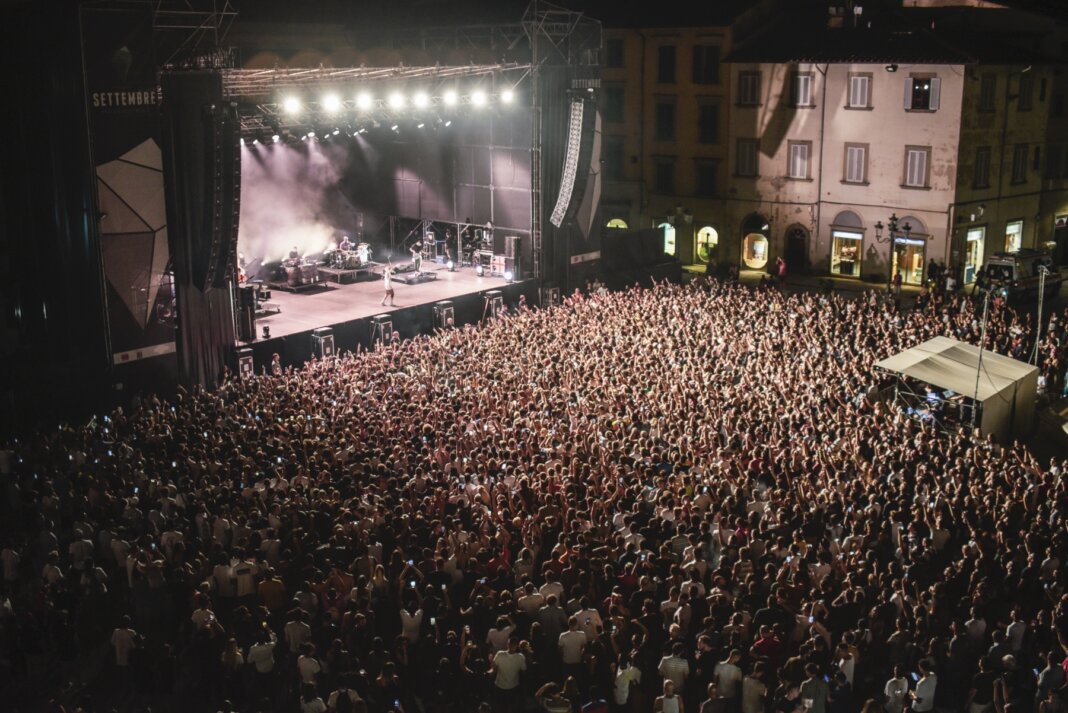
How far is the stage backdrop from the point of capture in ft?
101

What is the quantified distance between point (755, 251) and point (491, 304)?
43.5 ft

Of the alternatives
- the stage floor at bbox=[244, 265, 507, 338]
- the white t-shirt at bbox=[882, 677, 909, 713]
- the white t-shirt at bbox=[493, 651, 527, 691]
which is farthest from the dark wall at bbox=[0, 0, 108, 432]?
the white t-shirt at bbox=[882, 677, 909, 713]

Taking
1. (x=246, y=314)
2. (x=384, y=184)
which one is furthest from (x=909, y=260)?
(x=246, y=314)

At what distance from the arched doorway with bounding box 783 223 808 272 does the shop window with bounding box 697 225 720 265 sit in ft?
8.73

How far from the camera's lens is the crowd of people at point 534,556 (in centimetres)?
979

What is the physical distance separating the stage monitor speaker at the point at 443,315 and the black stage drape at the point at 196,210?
6.19 meters

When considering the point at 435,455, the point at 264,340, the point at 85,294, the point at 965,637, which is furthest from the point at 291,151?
the point at 965,637

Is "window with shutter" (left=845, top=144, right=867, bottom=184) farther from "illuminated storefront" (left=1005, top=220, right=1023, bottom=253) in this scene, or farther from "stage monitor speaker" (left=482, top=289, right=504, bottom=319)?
"stage monitor speaker" (left=482, top=289, right=504, bottom=319)

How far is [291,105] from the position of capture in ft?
73.1

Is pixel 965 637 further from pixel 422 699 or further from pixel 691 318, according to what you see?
pixel 691 318

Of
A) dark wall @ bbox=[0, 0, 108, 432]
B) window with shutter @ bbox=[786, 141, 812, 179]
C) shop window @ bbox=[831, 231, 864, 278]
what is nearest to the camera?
dark wall @ bbox=[0, 0, 108, 432]

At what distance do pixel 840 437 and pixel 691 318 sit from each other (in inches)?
293

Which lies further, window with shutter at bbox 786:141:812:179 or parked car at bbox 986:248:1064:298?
window with shutter at bbox 786:141:812:179

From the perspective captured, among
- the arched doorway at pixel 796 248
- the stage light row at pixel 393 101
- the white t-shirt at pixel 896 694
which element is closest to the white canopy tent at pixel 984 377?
the white t-shirt at pixel 896 694
